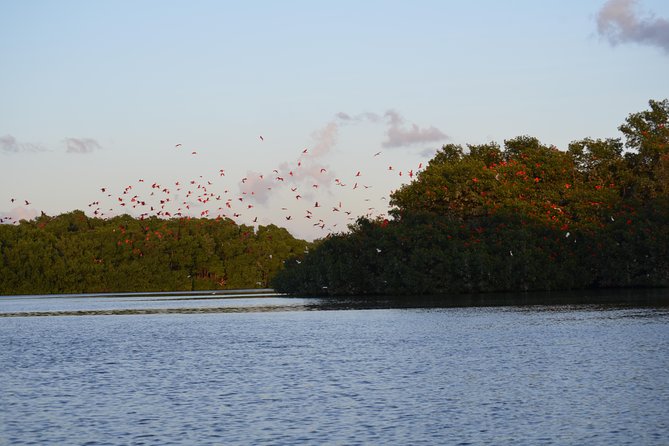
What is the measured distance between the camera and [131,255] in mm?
158250

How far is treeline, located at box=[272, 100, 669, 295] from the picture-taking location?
92.9 m

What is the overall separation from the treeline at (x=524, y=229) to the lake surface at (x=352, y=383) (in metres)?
35.7

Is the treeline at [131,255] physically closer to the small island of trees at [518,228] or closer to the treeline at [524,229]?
the small island of trees at [518,228]

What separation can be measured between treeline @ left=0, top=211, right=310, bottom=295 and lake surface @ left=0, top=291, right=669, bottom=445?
324 feet

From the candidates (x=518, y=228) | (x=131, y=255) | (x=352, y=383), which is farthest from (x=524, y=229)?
(x=131, y=255)

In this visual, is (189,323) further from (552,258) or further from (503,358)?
(552,258)

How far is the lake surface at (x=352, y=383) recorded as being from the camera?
22359mm

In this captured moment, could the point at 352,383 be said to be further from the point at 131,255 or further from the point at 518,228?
the point at 131,255

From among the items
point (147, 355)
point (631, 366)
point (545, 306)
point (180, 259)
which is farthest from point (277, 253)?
point (631, 366)

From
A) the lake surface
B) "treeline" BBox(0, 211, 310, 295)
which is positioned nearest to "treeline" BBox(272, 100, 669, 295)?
the lake surface

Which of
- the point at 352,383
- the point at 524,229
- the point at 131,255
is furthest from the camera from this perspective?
the point at 131,255

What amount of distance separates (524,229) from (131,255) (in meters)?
83.2

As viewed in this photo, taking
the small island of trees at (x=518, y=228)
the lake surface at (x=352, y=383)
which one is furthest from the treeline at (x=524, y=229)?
the lake surface at (x=352, y=383)

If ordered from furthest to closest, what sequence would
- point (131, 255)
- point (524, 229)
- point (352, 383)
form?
1. point (131, 255)
2. point (524, 229)
3. point (352, 383)
